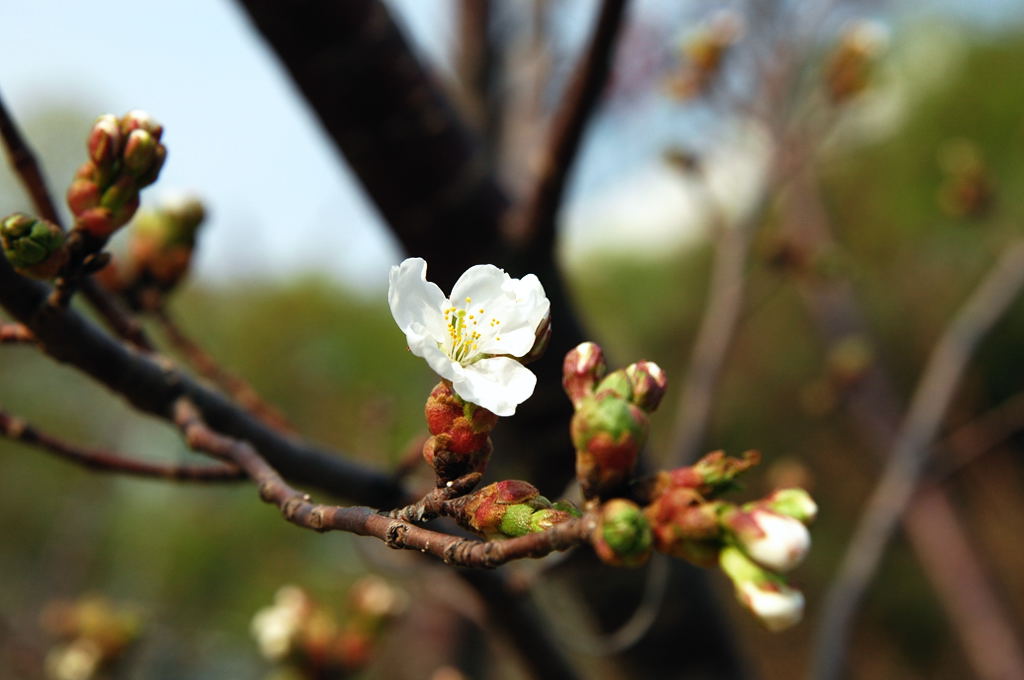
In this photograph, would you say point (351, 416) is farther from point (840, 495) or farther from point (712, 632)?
point (712, 632)

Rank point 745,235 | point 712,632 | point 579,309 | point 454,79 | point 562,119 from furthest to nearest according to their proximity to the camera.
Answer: point 454,79 → point 745,235 → point 712,632 → point 579,309 → point 562,119

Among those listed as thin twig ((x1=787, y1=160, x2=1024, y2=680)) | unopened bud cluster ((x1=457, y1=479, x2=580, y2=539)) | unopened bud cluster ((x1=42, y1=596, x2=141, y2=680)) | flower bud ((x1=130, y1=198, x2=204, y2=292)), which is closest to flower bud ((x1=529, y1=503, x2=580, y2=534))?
unopened bud cluster ((x1=457, y1=479, x2=580, y2=539))

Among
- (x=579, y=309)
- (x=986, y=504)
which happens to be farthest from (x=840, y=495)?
(x=579, y=309)

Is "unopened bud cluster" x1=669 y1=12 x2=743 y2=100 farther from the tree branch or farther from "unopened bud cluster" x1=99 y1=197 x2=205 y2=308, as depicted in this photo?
"unopened bud cluster" x1=99 y1=197 x2=205 y2=308

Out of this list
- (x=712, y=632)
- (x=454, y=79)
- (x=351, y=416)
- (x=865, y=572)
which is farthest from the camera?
(x=351, y=416)

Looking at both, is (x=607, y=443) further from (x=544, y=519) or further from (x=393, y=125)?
(x=393, y=125)

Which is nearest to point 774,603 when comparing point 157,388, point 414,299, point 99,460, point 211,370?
point 414,299
